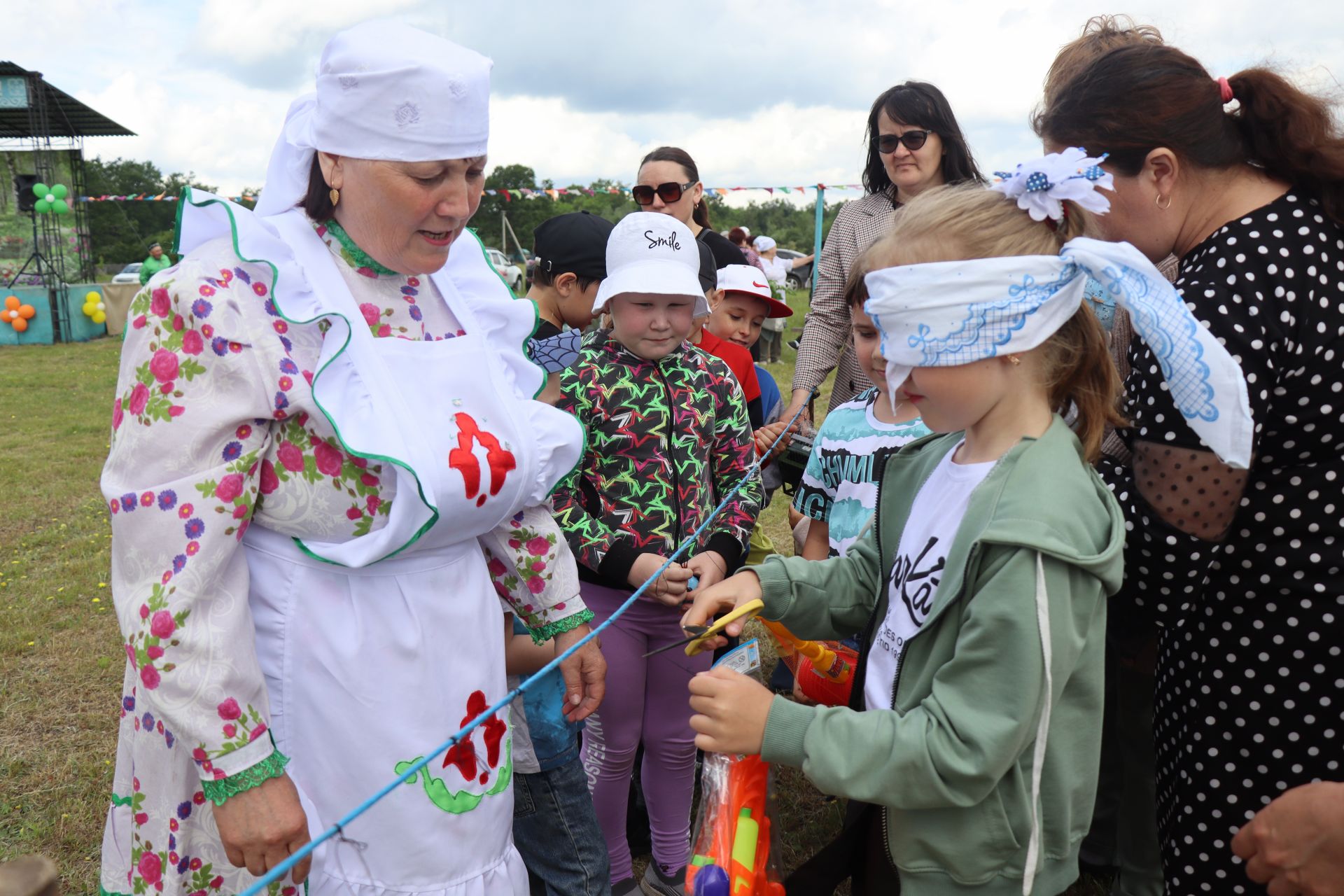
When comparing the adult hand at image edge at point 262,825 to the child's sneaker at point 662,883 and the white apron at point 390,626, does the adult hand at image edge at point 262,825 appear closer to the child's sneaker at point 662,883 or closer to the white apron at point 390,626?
the white apron at point 390,626

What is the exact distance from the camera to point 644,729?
3.16 meters

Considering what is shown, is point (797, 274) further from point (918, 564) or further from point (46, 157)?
point (918, 564)

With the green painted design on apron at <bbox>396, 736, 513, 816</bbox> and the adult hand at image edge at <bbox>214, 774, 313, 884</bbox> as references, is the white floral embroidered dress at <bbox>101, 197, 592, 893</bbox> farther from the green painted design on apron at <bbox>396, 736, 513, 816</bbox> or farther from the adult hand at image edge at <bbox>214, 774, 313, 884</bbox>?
the green painted design on apron at <bbox>396, 736, 513, 816</bbox>

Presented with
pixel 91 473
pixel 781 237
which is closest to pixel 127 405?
pixel 91 473

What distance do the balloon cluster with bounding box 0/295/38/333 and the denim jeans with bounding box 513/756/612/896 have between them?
1960cm

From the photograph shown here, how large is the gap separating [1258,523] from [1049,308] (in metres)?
0.66

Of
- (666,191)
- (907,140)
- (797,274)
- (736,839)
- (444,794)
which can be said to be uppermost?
(907,140)

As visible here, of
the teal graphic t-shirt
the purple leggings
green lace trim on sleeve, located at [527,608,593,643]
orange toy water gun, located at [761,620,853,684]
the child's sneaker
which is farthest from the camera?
the child's sneaker

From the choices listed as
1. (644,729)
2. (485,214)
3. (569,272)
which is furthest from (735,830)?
(485,214)

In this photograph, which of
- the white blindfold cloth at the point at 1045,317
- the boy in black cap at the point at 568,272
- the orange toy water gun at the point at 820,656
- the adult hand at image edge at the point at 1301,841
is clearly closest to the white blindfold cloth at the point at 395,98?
the white blindfold cloth at the point at 1045,317

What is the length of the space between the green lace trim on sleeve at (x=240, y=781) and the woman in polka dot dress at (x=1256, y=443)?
Answer: 1.62 meters

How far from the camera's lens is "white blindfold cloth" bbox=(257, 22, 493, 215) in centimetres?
171

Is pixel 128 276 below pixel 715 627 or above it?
below

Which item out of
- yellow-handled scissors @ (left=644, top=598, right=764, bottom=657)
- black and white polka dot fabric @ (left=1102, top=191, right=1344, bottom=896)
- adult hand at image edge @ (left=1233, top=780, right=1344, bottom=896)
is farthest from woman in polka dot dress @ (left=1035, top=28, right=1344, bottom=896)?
yellow-handled scissors @ (left=644, top=598, right=764, bottom=657)
